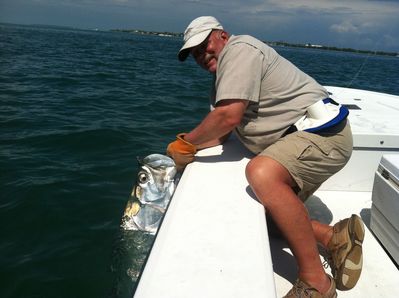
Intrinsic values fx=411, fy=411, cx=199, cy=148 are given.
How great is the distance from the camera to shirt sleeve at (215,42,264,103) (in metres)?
2.22

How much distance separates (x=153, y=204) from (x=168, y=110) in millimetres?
6553

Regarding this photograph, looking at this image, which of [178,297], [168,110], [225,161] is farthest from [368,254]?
[168,110]

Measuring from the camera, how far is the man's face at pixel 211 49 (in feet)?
8.01

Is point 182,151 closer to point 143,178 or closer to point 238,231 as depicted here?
point 143,178

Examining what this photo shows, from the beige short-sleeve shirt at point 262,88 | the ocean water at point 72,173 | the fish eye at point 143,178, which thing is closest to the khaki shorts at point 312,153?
the beige short-sleeve shirt at point 262,88

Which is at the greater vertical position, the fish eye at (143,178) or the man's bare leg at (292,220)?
the man's bare leg at (292,220)

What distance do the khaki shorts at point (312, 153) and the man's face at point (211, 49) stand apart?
0.65m

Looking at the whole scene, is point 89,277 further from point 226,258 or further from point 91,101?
point 91,101

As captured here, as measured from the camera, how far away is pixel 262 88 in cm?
236

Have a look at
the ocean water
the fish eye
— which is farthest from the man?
the ocean water

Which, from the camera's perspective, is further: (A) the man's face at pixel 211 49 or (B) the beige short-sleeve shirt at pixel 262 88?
(A) the man's face at pixel 211 49

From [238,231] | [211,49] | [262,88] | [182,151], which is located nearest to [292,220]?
[238,231]

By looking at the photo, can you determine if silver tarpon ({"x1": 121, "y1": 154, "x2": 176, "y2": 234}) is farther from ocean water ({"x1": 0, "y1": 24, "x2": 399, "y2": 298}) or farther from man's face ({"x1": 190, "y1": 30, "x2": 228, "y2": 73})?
man's face ({"x1": 190, "y1": 30, "x2": 228, "y2": 73})

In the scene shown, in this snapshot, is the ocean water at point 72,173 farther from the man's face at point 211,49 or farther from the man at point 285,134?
the man's face at point 211,49
